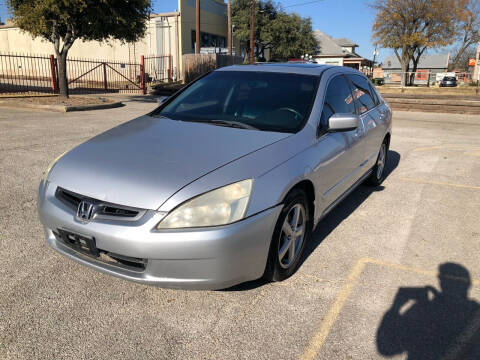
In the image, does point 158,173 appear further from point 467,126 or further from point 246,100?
point 467,126

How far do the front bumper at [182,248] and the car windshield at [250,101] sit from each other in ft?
3.70

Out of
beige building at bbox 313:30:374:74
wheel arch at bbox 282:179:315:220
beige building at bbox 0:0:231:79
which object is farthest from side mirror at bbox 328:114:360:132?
beige building at bbox 313:30:374:74

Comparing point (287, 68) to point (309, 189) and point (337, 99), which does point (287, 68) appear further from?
point (309, 189)

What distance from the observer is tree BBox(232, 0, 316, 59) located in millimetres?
44594

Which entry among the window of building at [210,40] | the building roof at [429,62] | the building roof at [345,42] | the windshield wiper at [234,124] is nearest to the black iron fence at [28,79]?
the window of building at [210,40]

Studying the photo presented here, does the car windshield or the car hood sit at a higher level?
the car windshield

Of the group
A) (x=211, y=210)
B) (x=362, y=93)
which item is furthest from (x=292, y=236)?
(x=362, y=93)

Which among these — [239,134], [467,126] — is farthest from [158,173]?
[467,126]

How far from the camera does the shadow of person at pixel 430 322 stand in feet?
7.80

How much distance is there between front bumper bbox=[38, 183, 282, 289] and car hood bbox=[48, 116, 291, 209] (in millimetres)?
173

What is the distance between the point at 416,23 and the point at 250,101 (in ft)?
136

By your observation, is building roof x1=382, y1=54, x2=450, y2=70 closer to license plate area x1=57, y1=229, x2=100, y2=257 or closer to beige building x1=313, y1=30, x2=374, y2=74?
beige building x1=313, y1=30, x2=374, y2=74

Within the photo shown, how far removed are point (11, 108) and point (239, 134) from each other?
12224mm

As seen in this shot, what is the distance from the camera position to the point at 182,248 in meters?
2.33
